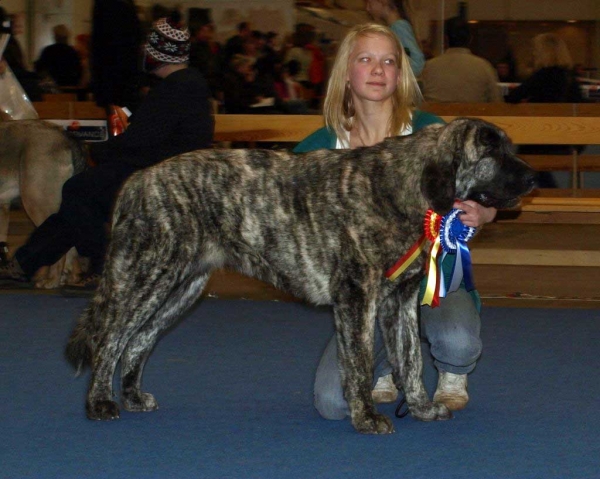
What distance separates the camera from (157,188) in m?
4.30

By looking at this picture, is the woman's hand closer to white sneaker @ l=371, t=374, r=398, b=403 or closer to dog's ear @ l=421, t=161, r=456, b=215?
dog's ear @ l=421, t=161, r=456, b=215

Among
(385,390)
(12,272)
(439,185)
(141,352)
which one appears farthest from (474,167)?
(12,272)

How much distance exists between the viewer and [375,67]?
461 centimetres

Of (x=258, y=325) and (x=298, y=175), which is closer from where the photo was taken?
(x=298, y=175)

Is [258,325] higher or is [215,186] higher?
[215,186]

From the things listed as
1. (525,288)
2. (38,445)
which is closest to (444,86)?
(525,288)

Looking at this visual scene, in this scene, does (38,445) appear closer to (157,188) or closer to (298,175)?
(157,188)

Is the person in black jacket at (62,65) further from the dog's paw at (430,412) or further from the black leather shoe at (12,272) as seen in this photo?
the dog's paw at (430,412)

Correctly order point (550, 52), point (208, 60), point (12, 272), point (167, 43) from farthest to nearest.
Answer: point (208, 60), point (550, 52), point (12, 272), point (167, 43)

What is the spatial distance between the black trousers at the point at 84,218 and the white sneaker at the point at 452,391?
2.98m

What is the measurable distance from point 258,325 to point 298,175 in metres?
2.45

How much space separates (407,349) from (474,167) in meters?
0.83

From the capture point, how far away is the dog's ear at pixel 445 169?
4.04 metres

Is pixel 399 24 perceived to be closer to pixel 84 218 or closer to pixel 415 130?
pixel 84 218
